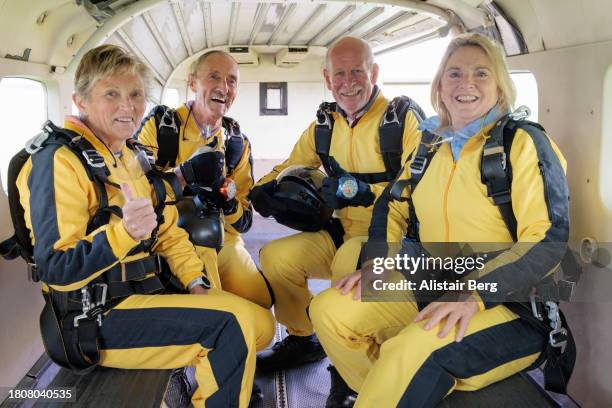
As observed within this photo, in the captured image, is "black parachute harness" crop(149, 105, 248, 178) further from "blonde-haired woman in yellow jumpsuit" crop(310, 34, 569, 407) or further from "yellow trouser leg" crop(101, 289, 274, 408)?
"yellow trouser leg" crop(101, 289, 274, 408)

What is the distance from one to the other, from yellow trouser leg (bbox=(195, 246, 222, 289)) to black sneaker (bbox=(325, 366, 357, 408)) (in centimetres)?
86

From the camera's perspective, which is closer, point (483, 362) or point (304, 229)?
point (483, 362)

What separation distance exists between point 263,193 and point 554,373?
6.27 feet

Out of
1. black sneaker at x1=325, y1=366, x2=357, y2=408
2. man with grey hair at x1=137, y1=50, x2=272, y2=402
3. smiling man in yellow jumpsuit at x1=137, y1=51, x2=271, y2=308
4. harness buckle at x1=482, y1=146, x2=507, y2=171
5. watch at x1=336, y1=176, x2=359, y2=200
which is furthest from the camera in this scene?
smiling man in yellow jumpsuit at x1=137, y1=51, x2=271, y2=308

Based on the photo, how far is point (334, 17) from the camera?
18.8ft

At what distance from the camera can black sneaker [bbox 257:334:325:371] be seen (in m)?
3.15

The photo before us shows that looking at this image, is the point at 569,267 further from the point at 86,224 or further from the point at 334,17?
the point at 334,17

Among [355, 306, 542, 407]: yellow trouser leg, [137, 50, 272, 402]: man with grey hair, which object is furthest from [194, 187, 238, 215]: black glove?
[355, 306, 542, 407]: yellow trouser leg

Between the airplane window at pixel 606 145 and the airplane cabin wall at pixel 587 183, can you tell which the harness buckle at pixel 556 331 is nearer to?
the airplane cabin wall at pixel 587 183

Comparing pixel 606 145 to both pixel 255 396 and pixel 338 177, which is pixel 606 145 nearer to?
pixel 338 177

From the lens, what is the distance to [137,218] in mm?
1790

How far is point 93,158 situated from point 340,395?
65.3 inches

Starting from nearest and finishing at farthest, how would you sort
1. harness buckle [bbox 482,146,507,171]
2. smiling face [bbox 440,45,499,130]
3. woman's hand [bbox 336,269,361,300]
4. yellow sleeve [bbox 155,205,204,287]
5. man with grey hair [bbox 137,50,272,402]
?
harness buckle [bbox 482,146,507,171] → smiling face [bbox 440,45,499,130] → woman's hand [bbox 336,269,361,300] → yellow sleeve [bbox 155,205,204,287] → man with grey hair [bbox 137,50,272,402]

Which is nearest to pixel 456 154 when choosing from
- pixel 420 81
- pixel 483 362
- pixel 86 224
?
pixel 483 362
